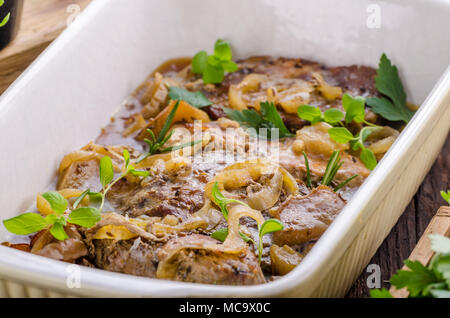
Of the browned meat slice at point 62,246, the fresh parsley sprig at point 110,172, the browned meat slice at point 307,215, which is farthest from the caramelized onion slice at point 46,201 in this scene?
the browned meat slice at point 307,215

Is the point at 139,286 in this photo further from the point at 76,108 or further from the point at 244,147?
the point at 76,108

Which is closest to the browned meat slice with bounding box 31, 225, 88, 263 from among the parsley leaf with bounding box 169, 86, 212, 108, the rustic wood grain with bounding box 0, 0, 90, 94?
the parsley leaf with bounding box 169, 86, 212, 108

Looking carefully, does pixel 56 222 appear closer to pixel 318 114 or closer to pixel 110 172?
pixel 110 172

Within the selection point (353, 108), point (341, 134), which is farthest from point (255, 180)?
point (353, 108)

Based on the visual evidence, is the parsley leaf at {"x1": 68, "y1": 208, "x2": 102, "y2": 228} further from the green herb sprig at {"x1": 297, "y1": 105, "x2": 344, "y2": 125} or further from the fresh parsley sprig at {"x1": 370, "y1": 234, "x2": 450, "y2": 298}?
the green herb sprig at {"x1": 297, "y1": 105, "x2": 344, "y2": 125}

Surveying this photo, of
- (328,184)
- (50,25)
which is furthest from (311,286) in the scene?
(50,25)

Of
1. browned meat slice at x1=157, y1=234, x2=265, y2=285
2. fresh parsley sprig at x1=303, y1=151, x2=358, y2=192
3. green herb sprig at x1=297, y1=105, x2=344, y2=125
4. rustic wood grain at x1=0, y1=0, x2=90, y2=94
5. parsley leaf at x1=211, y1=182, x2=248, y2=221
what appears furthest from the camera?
rustic wood grain at x1=0, y1=0, x2=90, y2=94
